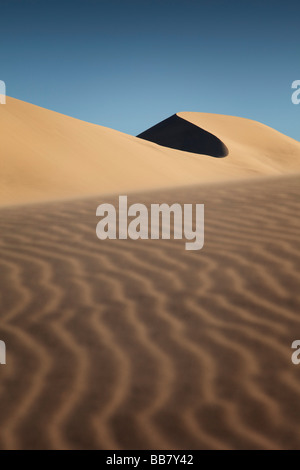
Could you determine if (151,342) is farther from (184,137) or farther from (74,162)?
(184,137)

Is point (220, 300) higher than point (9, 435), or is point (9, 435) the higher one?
point (220, 300)

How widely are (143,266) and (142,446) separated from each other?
6.79 feet

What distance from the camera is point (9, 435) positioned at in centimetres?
207

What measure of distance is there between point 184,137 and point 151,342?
35438 mm

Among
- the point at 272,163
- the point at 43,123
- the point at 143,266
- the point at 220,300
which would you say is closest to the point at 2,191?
the point at 43,123

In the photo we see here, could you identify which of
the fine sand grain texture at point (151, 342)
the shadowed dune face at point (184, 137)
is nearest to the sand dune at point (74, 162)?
the fine sand grain texture at point (151, 342)

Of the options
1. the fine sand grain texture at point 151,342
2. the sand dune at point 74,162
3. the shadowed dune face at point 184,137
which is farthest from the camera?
the shadowed dune face at point 184,137

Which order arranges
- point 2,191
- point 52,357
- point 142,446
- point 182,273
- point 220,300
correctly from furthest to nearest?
1. point 2,191
2. point 182,273
3. point 220,300
4. point 52,357
5. point 142,446

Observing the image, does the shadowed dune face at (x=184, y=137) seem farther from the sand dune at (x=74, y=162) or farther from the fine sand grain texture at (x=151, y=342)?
the fine sand grain texture at (x=151, y=342)

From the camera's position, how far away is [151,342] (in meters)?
2.76

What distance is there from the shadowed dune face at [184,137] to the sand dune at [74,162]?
7586 mm

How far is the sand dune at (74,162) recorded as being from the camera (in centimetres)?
1262

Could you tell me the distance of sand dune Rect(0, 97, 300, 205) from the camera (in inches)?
497
